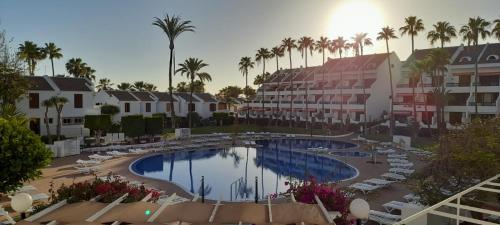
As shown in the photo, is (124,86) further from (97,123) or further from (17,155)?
(17,155)

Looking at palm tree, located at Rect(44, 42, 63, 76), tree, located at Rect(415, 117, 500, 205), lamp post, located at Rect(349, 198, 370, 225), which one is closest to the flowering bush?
lamp post, located at Rect(349, 198, 370, 225)

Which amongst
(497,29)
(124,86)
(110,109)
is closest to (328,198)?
(497,29)

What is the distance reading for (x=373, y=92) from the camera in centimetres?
5738

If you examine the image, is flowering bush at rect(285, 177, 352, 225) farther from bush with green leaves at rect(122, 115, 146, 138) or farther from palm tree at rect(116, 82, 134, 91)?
palm tree at rect(116, 82, 134, 91)

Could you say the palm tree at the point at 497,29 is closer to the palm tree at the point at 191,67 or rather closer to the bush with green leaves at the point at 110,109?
the palm tree at the point at 191,67

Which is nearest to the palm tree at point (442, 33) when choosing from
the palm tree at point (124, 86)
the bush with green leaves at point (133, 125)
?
the bush with green leaves at point (133, 125)

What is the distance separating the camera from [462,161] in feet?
41.1

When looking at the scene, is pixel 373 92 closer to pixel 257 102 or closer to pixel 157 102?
pixel 257 102


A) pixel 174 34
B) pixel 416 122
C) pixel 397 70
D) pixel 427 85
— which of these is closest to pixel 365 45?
pixel 397 70

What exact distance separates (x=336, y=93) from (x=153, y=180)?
4324 cm

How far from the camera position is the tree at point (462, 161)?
1204 centimetres

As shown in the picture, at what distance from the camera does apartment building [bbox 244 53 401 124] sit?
189 feet

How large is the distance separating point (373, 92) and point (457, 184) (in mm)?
45878

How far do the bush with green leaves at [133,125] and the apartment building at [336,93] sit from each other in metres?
25.9
